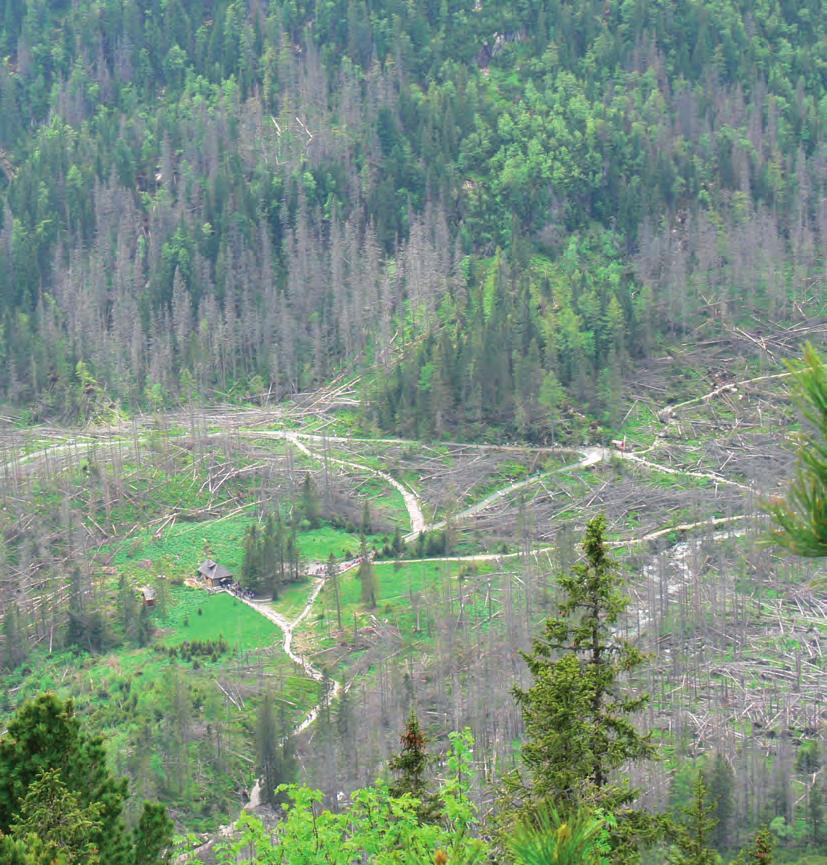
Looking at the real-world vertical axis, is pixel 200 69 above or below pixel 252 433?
above

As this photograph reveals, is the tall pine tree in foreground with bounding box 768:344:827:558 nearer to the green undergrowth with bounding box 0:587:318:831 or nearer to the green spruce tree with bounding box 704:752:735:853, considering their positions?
the green spruce tree with bounding box 704:752:735:853

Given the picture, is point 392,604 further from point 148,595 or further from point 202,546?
point 202,546

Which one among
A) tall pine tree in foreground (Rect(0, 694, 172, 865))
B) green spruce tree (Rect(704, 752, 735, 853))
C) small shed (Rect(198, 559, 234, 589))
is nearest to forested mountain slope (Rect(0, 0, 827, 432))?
small shed (Rect(198, 559, 234, 589))

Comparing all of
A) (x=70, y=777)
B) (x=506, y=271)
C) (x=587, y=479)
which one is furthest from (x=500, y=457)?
(x=70, y=777)

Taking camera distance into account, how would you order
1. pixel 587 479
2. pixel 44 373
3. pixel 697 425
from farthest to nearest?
pixel 44 373 < pixel 697 425 < pixel 587 479

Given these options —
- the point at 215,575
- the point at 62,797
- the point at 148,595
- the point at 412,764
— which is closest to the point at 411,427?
the point at 215,575

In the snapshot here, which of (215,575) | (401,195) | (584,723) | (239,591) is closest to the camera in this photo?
(584,723)

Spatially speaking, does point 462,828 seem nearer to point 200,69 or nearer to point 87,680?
point 87,680
